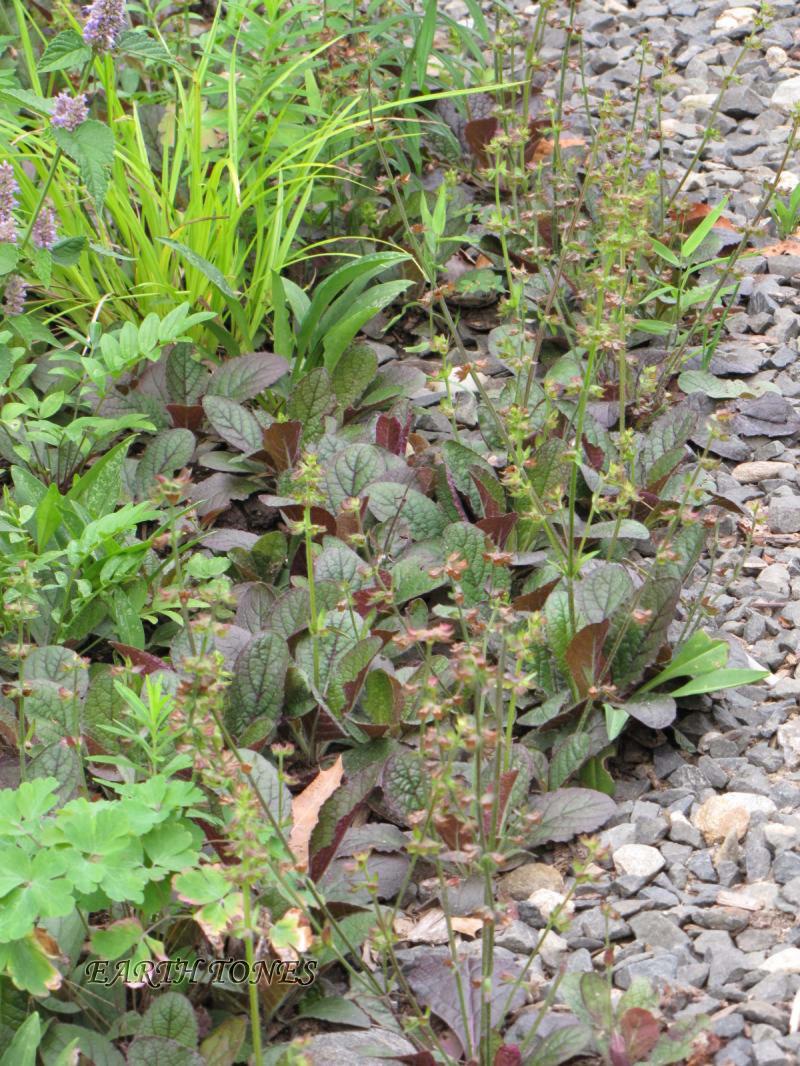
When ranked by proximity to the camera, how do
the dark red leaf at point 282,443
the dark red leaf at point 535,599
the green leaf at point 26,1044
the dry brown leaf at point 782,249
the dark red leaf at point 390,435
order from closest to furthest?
the green leaf at point 26,1044 → the dark red leaf at point 535,599 → the dark red leaf at point 282,443 → the dark red leaf at point 390,435 → the dry brown leaf at point 782,249

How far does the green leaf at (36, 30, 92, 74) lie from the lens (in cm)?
261

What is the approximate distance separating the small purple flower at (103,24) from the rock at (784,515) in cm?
172

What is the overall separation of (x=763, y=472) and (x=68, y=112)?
175 centimetres

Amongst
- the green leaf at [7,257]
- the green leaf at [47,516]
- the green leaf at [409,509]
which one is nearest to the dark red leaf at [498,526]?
the green leaf at [409,509]

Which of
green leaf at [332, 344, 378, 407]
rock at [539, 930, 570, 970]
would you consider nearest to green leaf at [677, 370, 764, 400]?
green leaf at [332, 344, 378, 407]

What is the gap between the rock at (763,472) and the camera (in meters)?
3.10

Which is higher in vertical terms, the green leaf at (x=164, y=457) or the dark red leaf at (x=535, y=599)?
the green leaf at (x=164, y=457)

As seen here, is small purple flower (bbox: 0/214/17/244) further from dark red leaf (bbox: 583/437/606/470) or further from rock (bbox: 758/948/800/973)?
rock (bbox: 758/948/800/973)

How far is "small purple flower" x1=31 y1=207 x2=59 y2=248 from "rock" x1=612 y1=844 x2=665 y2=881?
179cm

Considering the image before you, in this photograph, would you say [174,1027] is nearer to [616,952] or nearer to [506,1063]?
[506,1063]

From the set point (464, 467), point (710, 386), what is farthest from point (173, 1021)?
point (710, 386)

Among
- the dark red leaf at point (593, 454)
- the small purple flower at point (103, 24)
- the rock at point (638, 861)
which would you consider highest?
the small purple flower at point (103, 24)

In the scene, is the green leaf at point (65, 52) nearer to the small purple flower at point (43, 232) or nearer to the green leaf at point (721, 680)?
the small purple flower at point (43, 232)

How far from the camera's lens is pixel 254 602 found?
2.58 metres
